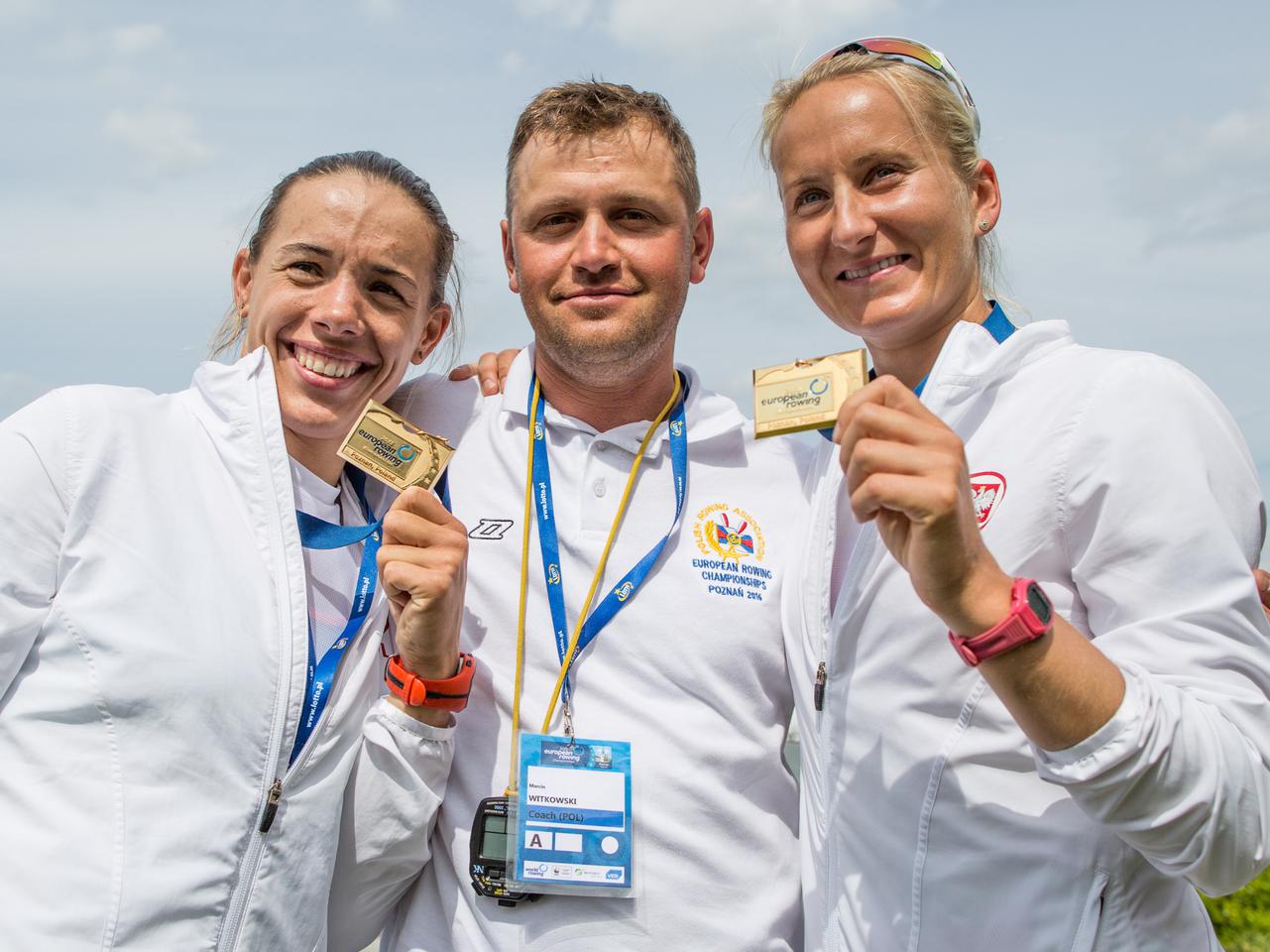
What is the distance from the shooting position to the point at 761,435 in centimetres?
281

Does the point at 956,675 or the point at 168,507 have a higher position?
the point at 168,507

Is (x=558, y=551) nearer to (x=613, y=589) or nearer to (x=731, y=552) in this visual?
(x=613, y=589)

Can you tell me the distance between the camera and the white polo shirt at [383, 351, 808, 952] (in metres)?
3.22

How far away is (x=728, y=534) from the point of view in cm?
369

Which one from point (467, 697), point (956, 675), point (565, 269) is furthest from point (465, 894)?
point (565, 269)

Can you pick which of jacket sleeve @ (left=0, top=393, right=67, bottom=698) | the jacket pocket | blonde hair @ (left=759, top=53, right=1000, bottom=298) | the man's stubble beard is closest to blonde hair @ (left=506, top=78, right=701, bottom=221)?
the man's stubble beard

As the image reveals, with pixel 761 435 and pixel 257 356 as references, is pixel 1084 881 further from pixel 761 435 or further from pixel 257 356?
pixel 257 356

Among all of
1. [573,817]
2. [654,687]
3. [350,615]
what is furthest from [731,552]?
[350,615]

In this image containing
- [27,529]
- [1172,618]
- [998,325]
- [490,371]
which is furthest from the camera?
[490,371]

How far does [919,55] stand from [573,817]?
8.62ft

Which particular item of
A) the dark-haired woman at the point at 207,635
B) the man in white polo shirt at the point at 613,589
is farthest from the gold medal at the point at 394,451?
the man in white polo shirt at the point at 613,589

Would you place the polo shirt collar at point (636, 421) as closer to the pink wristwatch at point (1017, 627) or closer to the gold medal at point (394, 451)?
the gold medal at point (394, 451)

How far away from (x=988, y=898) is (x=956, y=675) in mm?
543

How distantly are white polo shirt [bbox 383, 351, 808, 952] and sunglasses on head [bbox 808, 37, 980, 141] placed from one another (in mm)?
1367
